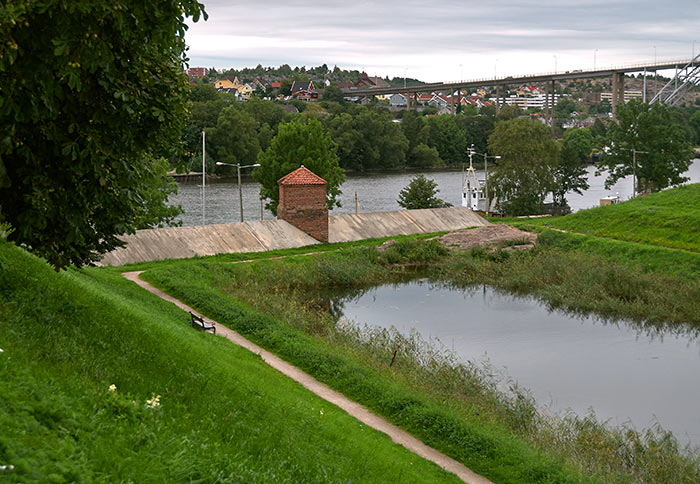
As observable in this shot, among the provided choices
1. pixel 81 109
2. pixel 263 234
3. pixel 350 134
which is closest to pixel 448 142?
pixel 350 134

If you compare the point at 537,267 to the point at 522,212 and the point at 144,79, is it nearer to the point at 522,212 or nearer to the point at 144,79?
the point at 144,79

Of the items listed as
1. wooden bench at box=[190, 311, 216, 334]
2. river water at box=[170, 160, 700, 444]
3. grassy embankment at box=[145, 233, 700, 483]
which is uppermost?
wooden bench at box=[190, 311, 216, 334]

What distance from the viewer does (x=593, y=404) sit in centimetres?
2005

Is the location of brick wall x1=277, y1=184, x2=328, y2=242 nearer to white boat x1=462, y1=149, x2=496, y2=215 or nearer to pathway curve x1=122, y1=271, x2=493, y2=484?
pathway curve x1=122, y1=271, x2=493, y2=484

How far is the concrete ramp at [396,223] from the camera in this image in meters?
40.7

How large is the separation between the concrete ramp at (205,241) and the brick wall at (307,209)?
0.36 meters

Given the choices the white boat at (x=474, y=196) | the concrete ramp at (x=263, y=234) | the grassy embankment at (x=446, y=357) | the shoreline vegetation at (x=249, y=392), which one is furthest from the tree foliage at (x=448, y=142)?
the shoreline vegetation at (x=249, y=392)

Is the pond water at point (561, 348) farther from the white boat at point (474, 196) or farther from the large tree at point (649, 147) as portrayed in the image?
the large tree at point (649, 147)

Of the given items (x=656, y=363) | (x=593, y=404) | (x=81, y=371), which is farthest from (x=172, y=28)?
(x=656, y=363)

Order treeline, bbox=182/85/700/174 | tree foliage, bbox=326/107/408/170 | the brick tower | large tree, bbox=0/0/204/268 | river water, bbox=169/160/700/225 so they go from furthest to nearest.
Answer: tree foliage, bbox=326/107/408/170, treeline, bbox=182/85/700/174, river water, bbox=169/160/700/225, the brick tower, large tree, bbox=0/0/204/268

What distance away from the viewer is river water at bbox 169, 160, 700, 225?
66.8 meters

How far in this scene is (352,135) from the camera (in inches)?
4055

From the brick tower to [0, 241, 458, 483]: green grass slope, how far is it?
21.3 m

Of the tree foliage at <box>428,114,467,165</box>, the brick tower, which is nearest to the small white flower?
the brick tower
